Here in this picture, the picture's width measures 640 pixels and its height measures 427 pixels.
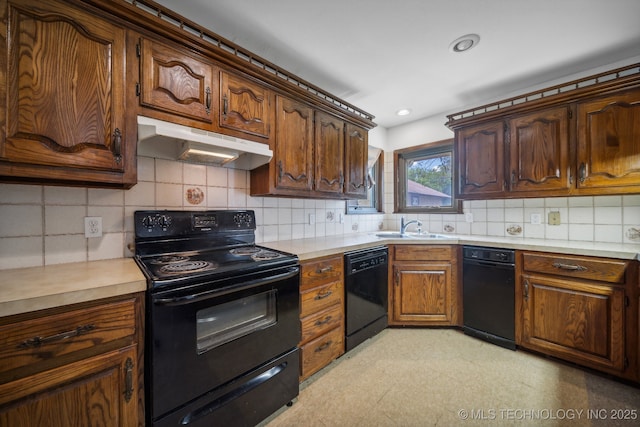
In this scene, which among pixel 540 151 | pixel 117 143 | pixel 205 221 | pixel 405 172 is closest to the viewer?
pixel 117 143

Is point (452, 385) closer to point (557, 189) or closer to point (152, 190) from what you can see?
point (557, 189)

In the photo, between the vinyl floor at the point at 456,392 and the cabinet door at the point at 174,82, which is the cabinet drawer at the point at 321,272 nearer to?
the vinyl floor at the point at 456,392

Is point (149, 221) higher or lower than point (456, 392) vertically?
higher

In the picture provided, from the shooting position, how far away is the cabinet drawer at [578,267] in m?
1.68

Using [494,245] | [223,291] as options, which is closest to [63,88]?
[223,291]

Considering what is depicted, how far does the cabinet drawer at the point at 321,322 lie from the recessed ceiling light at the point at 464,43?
6.75 ft

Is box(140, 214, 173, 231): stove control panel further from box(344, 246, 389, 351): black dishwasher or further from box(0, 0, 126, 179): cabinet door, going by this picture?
box(344, 246, 389, 351): black dishwasher

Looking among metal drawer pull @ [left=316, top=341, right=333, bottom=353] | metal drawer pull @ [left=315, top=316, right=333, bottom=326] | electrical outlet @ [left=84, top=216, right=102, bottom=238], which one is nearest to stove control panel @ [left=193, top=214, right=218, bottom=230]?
electrical outlet @ [left=84, top=216, right=102, bottom=238]

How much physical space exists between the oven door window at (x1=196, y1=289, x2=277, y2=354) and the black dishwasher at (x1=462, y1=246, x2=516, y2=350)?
1.82 m

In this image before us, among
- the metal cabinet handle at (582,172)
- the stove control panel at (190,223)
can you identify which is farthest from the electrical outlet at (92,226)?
the metal cabinet handle at (582,172)

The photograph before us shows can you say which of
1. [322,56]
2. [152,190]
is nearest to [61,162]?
[152,190]

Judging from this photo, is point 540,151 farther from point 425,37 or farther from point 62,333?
point 62,333

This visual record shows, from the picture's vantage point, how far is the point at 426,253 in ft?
7.84

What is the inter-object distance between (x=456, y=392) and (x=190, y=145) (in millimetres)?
2213
